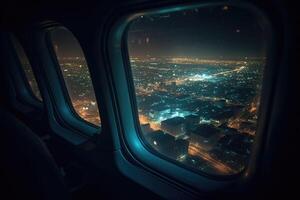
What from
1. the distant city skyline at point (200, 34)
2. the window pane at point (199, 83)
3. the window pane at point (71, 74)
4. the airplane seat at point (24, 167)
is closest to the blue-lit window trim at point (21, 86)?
the window pane at point (71, 74)

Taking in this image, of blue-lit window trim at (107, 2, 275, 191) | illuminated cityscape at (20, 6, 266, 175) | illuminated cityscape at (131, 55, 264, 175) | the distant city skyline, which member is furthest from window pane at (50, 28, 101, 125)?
the distant city skyline

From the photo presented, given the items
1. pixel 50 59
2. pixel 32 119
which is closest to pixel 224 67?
pixel 50 59

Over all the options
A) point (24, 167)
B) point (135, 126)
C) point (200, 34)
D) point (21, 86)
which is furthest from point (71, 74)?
point (24, 167)

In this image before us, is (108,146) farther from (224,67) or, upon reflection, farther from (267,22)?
(267,22)

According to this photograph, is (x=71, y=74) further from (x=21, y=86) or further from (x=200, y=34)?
(x=200, y=34)

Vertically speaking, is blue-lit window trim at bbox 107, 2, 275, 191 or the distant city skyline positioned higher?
the distant city skyline

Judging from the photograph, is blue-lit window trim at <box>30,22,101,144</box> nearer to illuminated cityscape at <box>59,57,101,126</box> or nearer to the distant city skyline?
illuminated cityscape at <box>59,57,101,126</box>

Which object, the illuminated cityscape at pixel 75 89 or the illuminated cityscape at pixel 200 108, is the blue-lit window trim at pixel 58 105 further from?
the illuminated cityscape at pixel 200 108
